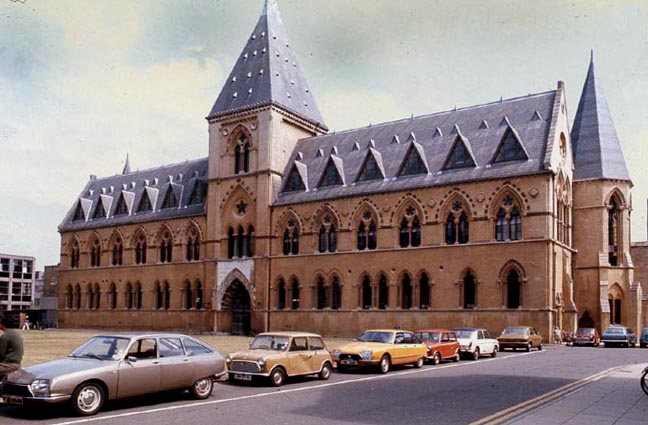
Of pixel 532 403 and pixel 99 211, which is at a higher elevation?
pixel 99 211

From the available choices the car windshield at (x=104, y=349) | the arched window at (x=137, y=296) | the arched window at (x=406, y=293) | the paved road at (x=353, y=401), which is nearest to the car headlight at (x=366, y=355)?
the paved road at (x=353, y=401)

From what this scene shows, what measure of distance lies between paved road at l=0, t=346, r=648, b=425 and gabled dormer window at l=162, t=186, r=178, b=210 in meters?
43.3

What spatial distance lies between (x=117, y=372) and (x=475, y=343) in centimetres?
1968

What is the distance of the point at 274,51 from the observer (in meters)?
60.2

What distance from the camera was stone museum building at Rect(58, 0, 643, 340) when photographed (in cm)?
4422

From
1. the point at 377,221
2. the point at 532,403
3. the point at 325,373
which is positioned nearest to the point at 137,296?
the point at 377,221

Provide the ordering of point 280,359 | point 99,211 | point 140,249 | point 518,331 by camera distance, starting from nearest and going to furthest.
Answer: point 280,359 < point 518,331 < point 140,249 < point 99,211

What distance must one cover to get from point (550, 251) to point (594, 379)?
22.4m

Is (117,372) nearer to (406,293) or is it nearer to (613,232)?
(406,293)

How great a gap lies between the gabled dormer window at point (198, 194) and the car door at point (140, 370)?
46654mm

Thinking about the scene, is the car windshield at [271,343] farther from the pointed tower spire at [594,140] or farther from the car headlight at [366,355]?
the pointed tower spire at [594,140]

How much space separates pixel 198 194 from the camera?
62469 millimetres

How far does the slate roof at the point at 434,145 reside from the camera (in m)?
45.3

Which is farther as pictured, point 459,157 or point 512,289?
point 459,157
